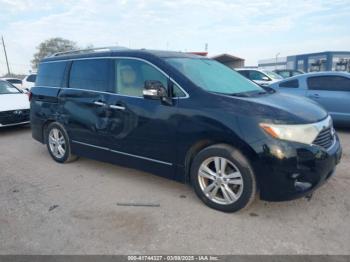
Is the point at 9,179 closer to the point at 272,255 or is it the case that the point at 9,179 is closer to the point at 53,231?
the point at 53,231

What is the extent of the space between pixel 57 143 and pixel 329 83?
6.11 metres

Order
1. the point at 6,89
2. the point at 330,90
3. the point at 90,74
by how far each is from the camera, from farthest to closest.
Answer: the point at 6,89, the point at 330,90, the point at 90,74

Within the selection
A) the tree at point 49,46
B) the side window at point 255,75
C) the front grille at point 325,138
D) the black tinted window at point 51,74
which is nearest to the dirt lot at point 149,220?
the front grille at point 325,138

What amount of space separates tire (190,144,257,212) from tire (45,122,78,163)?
2555 millimetres

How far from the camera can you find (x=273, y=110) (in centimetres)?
326

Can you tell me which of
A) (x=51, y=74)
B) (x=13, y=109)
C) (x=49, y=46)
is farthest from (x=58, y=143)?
(x=49, y=46)

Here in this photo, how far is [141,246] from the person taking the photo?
2.91 m

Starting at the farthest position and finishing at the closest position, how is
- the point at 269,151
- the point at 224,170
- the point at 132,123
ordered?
1. the point at 132,123
2. the point at 224,170
3. the point at 269,151

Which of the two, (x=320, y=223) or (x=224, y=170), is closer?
(x=320, y=223)

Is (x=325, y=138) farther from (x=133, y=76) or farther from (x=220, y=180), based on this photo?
(x=133, y=76)

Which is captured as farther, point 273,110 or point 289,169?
point 273,110

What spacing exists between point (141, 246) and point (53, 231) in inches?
37.5

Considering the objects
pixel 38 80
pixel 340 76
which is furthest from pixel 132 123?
pixel 340 76

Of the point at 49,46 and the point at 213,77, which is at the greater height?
the point at 49,46
